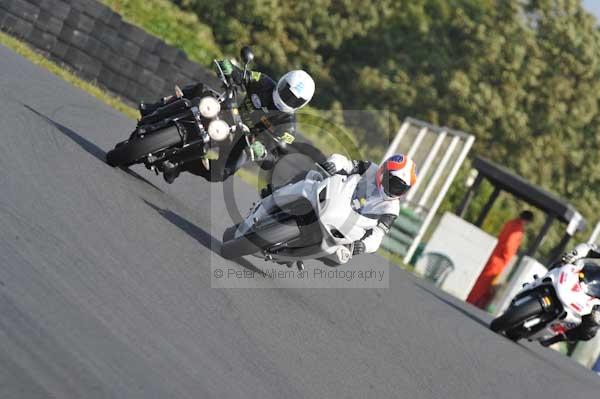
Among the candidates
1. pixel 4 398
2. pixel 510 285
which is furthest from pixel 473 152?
pixel 4 398

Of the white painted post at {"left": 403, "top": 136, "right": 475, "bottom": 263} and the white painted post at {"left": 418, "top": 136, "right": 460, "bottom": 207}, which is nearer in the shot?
the white painted post at {"left": 403, "top": 136, "right": 475, "bottom": 263}

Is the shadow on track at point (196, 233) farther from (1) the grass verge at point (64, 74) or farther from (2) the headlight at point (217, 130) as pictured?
(1) the grass verge at point (64, 74)

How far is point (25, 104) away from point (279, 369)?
5.89 m

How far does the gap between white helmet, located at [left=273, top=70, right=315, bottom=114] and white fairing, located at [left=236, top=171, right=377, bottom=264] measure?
1.02 meters

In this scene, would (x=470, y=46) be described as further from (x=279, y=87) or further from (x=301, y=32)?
(x=279, y=87)

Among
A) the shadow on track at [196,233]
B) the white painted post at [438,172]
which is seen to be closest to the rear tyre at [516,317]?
the shadow on track at [196,233]

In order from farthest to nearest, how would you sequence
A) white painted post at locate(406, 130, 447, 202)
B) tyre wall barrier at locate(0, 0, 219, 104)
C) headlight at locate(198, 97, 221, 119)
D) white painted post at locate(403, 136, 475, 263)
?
white painted post at locate(406, 130, 447, 202) < white painted post at locate(403, 136, 475, 263) < tyre wall barrier at locate(0, 0, 219, 104) < headlight at locate(198, 97, 221, 119)

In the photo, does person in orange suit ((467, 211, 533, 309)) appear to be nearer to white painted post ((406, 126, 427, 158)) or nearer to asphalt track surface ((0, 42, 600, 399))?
asphalt track surface ((0, 42, 600, 399))

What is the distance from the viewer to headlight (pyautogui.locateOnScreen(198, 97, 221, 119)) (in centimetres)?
1016

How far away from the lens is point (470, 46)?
40562 mm

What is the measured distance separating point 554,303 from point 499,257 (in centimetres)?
483

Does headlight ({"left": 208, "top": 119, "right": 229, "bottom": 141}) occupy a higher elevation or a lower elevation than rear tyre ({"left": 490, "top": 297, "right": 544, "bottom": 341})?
higher

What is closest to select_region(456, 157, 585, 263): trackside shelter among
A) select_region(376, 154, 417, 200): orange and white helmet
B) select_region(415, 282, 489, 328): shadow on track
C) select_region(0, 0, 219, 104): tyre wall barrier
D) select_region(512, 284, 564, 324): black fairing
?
select_region(415, 282, 489, 328): shadow on track

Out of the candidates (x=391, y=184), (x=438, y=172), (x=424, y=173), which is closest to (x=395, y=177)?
(x=391, y=184)
